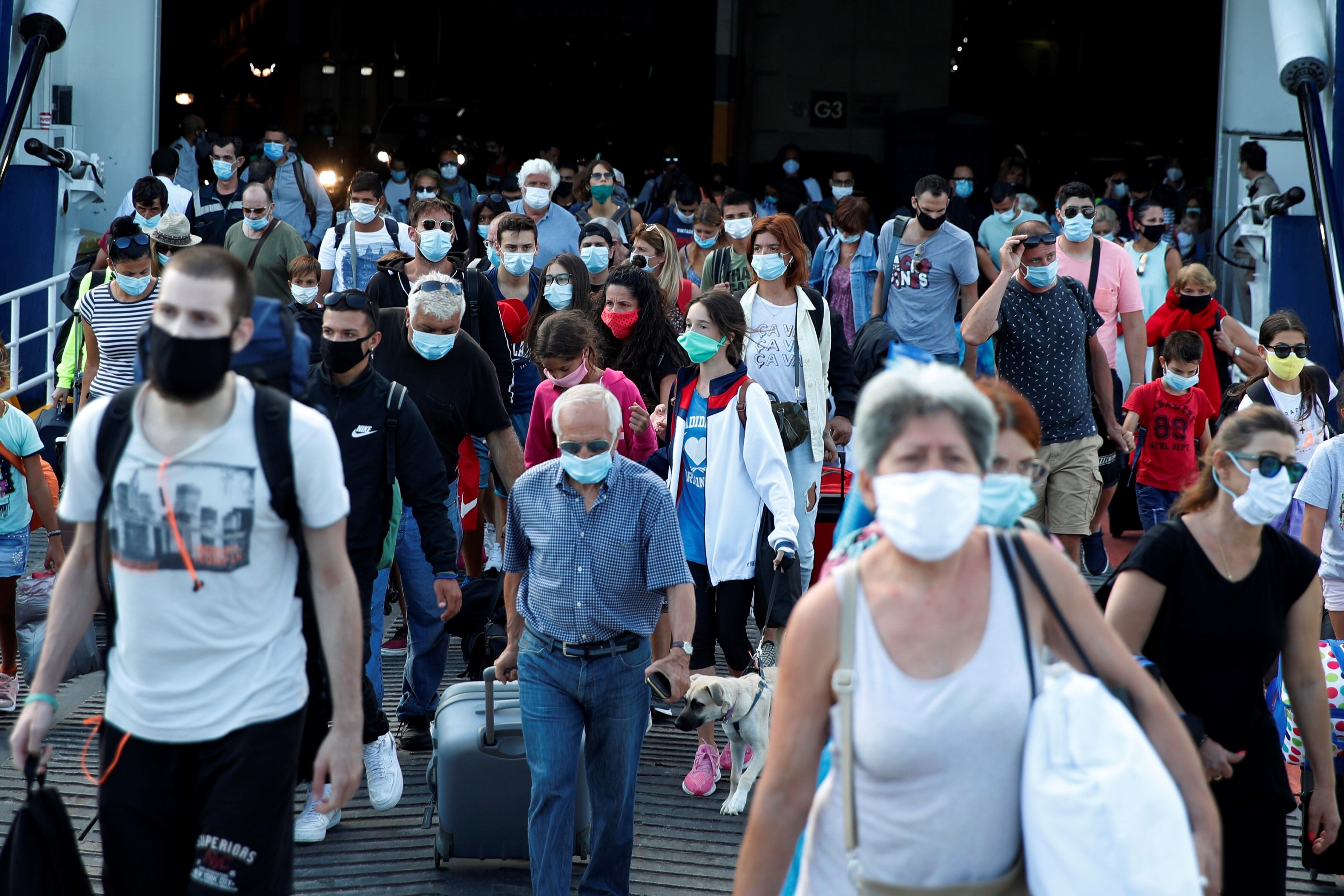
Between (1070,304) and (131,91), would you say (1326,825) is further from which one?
(131,91)

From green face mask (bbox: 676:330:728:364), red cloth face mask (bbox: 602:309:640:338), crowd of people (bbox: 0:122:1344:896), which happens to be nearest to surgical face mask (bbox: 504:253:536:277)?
crowd of people (bbox: 0:122:1344:896)

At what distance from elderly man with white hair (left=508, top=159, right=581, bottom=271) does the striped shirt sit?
3205mm

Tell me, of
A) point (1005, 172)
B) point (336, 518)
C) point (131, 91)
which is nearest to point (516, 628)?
point (336, 518)

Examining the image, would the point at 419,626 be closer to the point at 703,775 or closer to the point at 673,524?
the point at 703,775

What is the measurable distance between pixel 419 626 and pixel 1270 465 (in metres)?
3.64

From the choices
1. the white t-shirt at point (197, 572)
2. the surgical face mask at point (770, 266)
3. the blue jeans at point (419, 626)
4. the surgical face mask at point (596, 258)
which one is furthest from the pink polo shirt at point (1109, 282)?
the white t-shirt at point (197, 572)

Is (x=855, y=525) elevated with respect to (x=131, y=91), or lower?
lower

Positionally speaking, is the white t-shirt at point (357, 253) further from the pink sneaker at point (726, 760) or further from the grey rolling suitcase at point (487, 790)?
the grey rolling suitcase at point (487, 790)

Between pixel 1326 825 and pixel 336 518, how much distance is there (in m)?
2.85

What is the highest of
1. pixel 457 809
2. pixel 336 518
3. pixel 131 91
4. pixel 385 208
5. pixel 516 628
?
pixel 131 91

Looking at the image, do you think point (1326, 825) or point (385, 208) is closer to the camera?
point (1326, 825)

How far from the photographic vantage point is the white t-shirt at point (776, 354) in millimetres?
6797

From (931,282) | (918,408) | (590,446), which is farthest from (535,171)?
(918,408)

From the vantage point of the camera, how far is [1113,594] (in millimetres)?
3812
